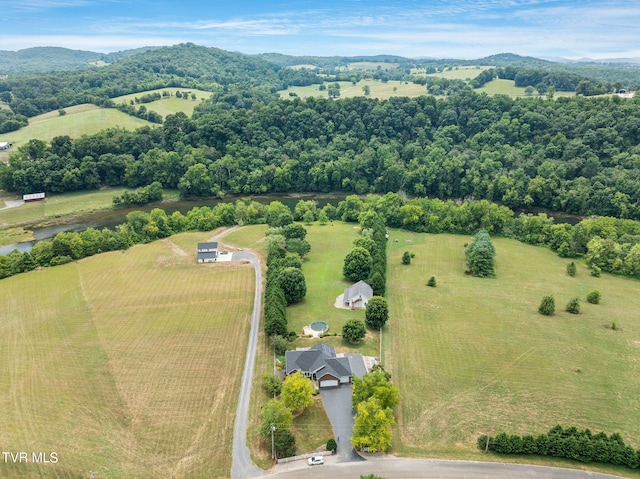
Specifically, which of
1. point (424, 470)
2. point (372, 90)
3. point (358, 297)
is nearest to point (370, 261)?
point (358, 297)

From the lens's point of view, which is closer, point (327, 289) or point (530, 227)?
point (327, 289)

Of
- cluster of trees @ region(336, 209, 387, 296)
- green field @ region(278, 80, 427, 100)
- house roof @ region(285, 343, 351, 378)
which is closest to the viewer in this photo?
house roof @ region(285, 343, 351, 378)

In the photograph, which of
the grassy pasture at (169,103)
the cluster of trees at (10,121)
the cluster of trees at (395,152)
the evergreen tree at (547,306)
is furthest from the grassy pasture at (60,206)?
the evergreen tree at (547,306)

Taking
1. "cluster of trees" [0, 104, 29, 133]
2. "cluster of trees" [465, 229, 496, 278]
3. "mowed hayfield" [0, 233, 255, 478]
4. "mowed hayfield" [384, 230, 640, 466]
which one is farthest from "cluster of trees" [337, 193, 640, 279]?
"cluster of trees" [0, 104, 29, 133]

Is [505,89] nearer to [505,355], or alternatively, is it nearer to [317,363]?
[505,355]

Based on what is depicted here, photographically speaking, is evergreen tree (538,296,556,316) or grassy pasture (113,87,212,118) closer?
evergreen tree (538,296,556,316)

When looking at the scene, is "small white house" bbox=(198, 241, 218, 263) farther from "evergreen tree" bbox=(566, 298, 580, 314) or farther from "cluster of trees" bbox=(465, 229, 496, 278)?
"evergreen tree" bbox=(566, 298, 580, 314)

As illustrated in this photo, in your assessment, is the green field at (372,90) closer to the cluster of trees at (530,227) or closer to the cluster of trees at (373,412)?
the cluster of trees at (530,227)
